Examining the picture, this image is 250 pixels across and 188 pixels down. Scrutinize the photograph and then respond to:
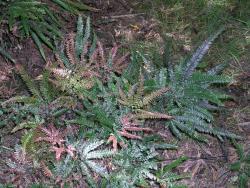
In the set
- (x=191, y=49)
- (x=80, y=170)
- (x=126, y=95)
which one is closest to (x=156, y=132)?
(x=126, y=95)

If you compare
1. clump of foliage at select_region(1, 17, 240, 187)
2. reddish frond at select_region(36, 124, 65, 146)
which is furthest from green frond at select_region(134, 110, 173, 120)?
reddish frond at select_region(36, 124, 65, 146)

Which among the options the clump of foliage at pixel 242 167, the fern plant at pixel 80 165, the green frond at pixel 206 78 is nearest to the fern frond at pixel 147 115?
the fern plant at pixel 80 165

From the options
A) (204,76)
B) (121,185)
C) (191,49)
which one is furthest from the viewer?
(191,49)

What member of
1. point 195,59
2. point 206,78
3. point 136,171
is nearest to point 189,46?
point 195,59

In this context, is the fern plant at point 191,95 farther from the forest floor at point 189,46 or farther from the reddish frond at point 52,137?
the reddish frond at point 52,137

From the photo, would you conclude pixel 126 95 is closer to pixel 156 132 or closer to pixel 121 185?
pixel 156 132

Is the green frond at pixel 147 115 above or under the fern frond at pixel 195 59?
under
